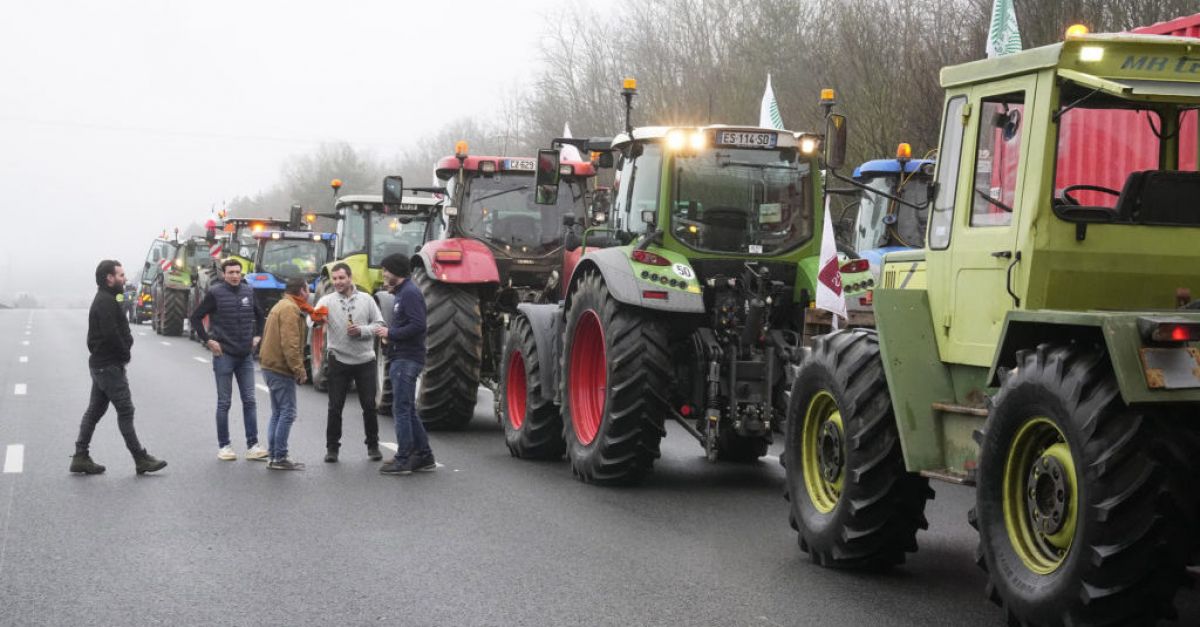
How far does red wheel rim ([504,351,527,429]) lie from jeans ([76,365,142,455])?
3.28 meters

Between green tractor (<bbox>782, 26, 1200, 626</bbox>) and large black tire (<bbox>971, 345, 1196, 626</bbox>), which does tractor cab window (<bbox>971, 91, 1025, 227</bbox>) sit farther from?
large black tire (<bbox>971, 345, 1196, 626</bbox>)

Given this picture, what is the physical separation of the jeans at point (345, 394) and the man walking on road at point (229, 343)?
638 millimetres

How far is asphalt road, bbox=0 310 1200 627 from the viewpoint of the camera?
7363 millimetres

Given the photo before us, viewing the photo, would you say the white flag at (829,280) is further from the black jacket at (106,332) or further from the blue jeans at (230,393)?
the black jacket at (106,332)

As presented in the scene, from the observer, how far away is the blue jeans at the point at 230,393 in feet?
44.1

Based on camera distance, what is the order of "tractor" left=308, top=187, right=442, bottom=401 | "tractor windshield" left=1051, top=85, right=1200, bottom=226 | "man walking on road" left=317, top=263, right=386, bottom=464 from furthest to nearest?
"tractor" left=308, top=187, right=442, bottom=401, "man walking on road" left=317, top=263, right=386, bottom=464, "tractor windshield" left=1051, top=85, right=1200, bottom=226

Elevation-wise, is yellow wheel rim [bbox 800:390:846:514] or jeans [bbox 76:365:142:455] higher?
yellow wheel rim [bbox 800:390:846:514]

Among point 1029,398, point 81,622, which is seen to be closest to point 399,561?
point 81,622

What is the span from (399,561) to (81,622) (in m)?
1.97

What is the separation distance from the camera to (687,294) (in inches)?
437

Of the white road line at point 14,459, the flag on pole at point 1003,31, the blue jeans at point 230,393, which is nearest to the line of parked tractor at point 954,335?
the blue jeans at point 230,393

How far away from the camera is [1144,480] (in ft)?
18.5

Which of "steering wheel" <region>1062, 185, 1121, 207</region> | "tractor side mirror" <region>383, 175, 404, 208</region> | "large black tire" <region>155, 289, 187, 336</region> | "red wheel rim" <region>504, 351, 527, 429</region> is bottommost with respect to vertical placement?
"large black tire" <region>155, 289, 187, 336</region>

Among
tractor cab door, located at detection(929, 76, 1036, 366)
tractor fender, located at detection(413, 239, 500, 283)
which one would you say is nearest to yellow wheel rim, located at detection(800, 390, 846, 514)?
tractor cab door, located at detection(929, 76, 1036, 366)
